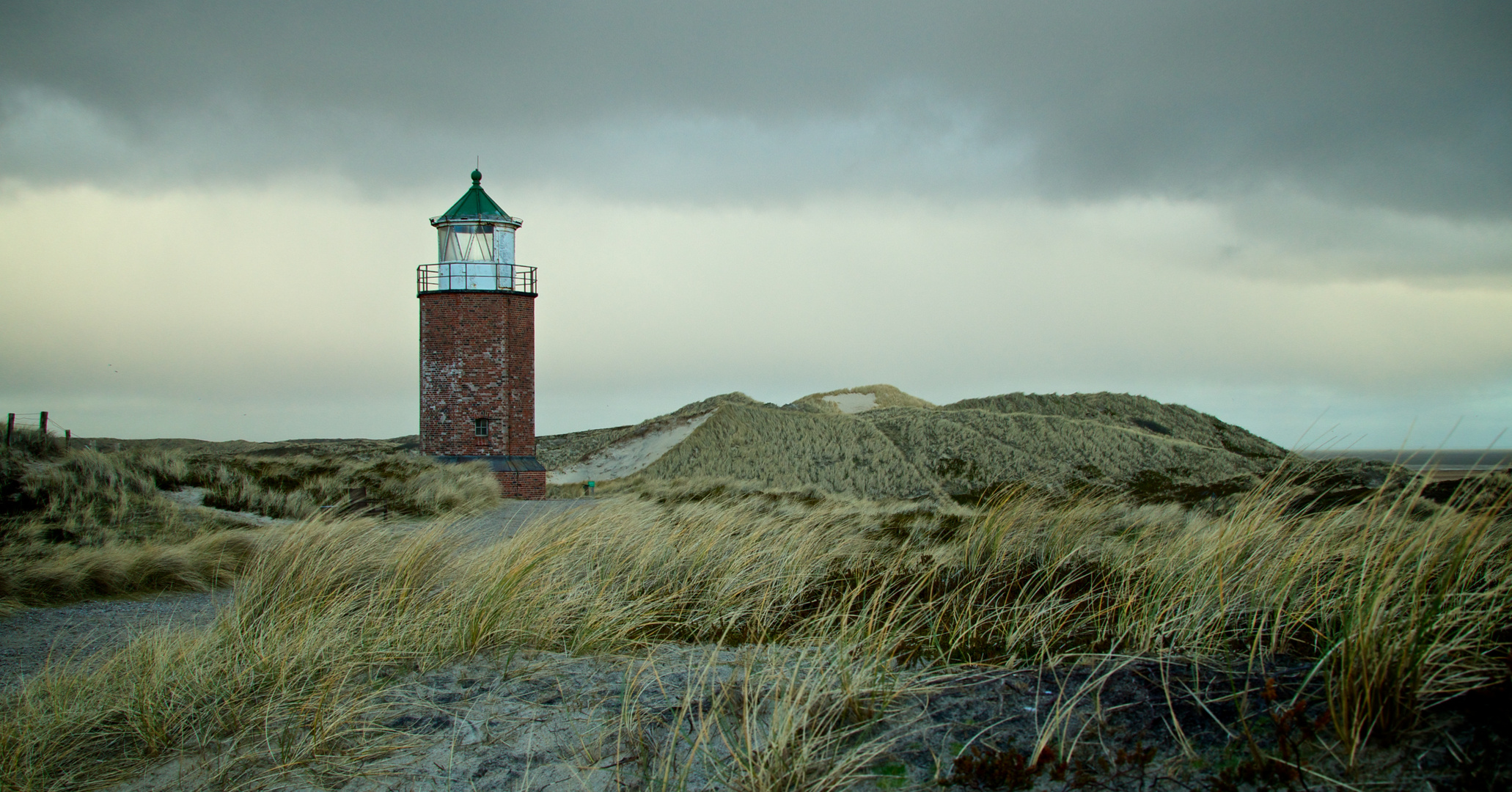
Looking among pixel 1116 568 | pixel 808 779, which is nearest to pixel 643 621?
pixel 808 779

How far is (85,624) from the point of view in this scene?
625cm

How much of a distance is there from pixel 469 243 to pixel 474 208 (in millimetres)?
904

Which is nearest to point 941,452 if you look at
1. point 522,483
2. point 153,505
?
point 522,483

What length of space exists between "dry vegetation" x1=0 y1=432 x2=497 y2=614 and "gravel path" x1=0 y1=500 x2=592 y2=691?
25 cm

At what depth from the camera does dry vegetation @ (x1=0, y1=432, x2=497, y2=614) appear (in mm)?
7410

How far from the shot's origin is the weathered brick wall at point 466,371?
2108 centimetres

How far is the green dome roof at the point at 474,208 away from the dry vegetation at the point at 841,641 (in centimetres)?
1672

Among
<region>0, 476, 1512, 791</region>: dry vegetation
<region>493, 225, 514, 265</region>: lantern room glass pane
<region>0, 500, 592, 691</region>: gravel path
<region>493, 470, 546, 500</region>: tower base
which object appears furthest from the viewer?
<region>493, 225, 514, 265</region>: lantern room glass pane

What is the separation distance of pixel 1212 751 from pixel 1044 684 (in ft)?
2.27

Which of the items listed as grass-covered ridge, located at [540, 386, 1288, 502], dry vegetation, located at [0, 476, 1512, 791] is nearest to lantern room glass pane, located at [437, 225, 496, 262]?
grass-covered ridge, located at [540, 386, 1288, 502]

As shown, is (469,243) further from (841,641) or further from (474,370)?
(841,641)

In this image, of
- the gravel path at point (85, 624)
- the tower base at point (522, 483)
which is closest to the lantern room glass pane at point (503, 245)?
the tower base at point (522, 483)

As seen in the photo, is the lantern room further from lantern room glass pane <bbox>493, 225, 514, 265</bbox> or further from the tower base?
the tower base

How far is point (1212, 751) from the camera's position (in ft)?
9.21
